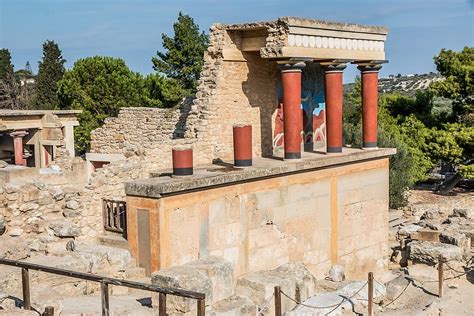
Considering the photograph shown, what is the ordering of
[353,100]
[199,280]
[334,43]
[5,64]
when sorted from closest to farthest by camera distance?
[199,280] → [334,43] → [353,100] → [5,64]

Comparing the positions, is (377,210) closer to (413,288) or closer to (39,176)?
(413,288)

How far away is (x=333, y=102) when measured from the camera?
15430 mm

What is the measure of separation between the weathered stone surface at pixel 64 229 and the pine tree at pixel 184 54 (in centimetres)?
2910

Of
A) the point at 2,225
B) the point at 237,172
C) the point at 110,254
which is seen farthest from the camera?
the point at 237,172

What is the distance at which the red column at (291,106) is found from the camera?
552 inches

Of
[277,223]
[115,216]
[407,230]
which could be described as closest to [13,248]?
[115,216]

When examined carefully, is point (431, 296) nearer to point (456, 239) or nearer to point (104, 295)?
point (456, 239)

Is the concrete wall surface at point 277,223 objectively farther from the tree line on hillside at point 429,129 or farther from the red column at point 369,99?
the tree line on hillside at point 429,129

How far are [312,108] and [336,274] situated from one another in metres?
4.89

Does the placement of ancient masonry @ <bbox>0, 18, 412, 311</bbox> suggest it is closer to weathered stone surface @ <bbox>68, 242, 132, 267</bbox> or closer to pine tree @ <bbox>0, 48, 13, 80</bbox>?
weathered stone surface @ <bbox>68, 242, 132, 267</bbox>

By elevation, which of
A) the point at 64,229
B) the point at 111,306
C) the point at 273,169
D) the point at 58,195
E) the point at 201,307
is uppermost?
the point at 273,169

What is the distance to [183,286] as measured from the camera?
28.0 feet

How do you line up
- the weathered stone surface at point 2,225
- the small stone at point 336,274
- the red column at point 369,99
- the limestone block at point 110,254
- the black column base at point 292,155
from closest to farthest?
the limestone block at point 110,254 < the weathered stone surface at point 2,225 < the black column base at point 292,155 < the small stone at point 336,274 < the red column at point 369,99

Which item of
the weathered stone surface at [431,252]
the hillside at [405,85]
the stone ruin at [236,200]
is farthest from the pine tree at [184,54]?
the hillside at [405,85]
